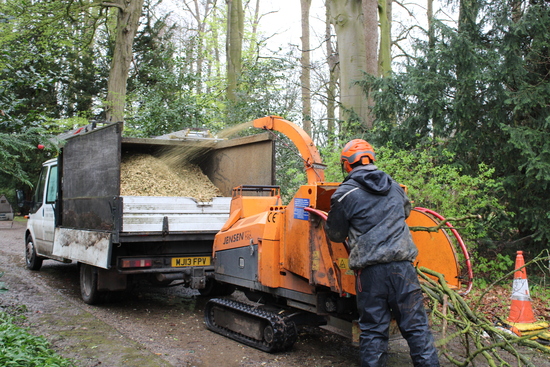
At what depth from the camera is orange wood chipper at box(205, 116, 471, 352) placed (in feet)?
15.0

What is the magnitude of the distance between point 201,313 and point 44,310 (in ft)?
6.92

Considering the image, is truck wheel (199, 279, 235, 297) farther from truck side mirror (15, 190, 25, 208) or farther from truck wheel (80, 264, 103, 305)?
truck side mirror (15, 190, 25, 208)

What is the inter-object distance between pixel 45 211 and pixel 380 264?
7.32 metres

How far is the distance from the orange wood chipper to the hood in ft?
1.86

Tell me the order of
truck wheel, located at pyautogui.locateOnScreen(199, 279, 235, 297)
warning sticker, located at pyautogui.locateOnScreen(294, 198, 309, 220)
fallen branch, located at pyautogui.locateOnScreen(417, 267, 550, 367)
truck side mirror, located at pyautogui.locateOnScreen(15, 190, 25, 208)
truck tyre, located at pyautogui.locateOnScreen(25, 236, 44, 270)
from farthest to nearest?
truck tyre, located at pyautogui.locateOnScreen(25, 236, 44, 270) < truck side mirror, located at pyautogui.locateOnScreen(15, 190, 25, 208) < truck wheel, located at pyautogui.locateOnScreen(199, 279, 235, 297) < warning sticker, located at pyautogui.locateOnScreen(294, 198, 309, 220) < fallen branch, located at pyautogui.locateOnScreen(417, 267, 550, 367)

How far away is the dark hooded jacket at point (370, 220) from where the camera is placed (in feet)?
12.6

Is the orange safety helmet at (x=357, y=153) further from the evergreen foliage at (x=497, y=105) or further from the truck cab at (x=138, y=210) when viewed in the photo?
the evergreen foliage at (x=497, y=105)

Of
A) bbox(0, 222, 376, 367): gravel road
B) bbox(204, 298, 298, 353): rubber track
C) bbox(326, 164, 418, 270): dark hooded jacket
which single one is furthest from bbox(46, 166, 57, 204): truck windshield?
bbox(326, 164, 418, 270): dark hooded jacket

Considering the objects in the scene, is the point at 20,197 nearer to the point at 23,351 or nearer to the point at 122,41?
the point at 23,351

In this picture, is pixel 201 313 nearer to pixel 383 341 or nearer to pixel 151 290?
pixel 151 290

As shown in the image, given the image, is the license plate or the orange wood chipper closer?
the orange wood chipper

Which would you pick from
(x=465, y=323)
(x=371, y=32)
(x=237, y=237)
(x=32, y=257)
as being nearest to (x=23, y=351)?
(x=237, y=237)

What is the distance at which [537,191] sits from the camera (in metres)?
8.10

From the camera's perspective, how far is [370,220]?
3924mm
